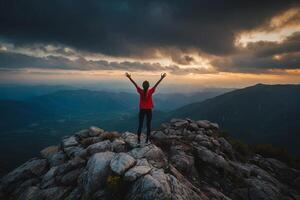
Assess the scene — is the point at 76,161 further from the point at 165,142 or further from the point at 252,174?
the point at 252,174

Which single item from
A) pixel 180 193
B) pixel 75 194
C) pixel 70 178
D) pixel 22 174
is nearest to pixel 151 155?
pixel 180 193

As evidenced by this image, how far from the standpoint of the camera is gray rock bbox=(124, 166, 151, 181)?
1233 centimetres

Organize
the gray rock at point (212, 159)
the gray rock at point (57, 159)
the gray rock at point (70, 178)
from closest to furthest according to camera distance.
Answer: the gray rock at point (70, 178) → the gray rock at point (212, 159) → the gray rock at point (57, 159)

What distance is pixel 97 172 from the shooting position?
14.0m

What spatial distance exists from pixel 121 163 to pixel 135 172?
1746mm

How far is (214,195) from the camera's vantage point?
1521cm

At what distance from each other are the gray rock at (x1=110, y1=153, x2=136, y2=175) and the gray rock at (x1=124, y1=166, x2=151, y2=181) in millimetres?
587

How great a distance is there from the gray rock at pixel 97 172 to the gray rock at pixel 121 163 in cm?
65

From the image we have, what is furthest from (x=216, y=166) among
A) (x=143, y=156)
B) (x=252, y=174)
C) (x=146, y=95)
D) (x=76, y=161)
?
(x=76, y=161)

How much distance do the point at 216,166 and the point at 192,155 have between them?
2.85m

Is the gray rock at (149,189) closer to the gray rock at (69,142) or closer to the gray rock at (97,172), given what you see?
the gray rock at (97,172)

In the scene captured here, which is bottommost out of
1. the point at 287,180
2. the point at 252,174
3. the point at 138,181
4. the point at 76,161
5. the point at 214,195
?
the point at 287,180

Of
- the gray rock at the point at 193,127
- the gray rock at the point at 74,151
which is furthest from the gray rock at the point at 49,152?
the gray rock at the point at 193,127

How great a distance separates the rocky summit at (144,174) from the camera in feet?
40.5
